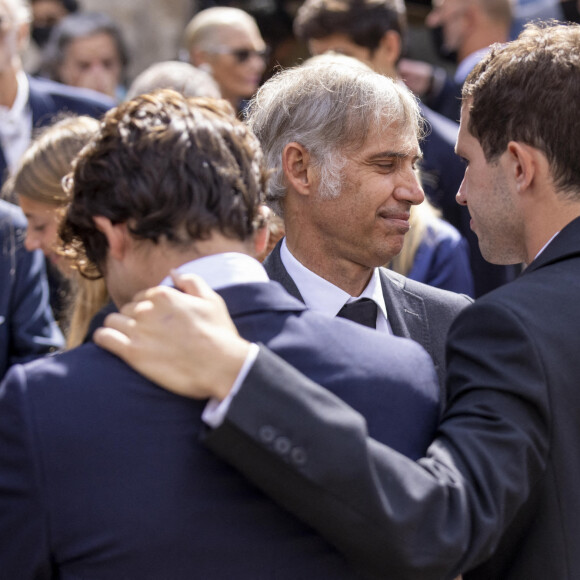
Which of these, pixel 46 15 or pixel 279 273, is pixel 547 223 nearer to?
pixel 279 273

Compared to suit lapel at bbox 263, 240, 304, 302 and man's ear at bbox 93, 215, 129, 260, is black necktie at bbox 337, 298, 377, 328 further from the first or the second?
man's ear at bbox 93, 215, 129, 260

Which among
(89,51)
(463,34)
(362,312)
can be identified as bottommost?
(89,51)

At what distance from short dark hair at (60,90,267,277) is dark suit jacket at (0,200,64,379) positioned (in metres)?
1.98

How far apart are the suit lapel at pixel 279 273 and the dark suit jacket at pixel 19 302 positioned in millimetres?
1257

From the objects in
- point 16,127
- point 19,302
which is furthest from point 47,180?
point 16,127

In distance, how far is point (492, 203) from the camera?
2.11m

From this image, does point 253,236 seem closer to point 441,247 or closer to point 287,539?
point 287,539

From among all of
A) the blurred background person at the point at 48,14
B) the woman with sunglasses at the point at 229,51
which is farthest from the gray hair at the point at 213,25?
the blurred background person at the point at 48,14

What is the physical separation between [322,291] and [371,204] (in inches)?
10.9

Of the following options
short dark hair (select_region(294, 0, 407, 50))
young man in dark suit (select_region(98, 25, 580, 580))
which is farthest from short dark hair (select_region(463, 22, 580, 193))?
short dark hair (select_region(294, 0, 407, 50))

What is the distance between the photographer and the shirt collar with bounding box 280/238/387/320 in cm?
258

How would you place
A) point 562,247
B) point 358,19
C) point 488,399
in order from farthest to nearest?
point 358,19 → point 562,247 → point 488,399

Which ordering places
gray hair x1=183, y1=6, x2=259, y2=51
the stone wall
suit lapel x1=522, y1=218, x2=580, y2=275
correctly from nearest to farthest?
suit lapel x1=522, y1=218, x2=580, y2=275 < gray hair x1=183, y1=6, x2=259, y2=51 < the stone wall

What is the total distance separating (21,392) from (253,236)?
0.48 metres
